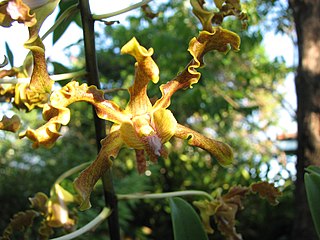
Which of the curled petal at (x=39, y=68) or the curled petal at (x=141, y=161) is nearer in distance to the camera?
the curled petal at (x=39, y=68)

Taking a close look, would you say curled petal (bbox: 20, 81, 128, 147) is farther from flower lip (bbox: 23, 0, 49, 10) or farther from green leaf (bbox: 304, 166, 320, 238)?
green leaf (bbox: 304, 166, 320, 238)

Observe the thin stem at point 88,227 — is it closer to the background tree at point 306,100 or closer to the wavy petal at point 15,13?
the wavy petal at point 15,13

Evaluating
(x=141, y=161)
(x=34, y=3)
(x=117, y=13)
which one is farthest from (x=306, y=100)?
(x=34, y=3)

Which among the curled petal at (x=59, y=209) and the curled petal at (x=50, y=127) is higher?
the curled petal at (x=50, y=127)

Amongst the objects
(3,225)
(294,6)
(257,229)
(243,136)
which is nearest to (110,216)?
(294,6)

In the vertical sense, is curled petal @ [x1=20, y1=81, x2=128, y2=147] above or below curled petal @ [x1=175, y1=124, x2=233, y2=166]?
above

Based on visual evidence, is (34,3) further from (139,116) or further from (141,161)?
(141,161)

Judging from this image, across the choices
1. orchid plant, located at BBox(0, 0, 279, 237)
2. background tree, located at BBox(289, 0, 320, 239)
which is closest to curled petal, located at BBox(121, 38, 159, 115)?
orchid plant, located at BBox(0, 0, 279, 237)

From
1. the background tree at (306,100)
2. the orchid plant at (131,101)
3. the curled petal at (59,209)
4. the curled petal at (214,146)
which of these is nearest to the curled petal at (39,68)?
the orchid plant at (131,101)
